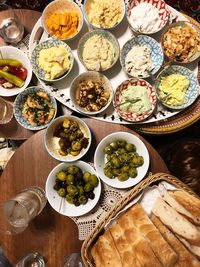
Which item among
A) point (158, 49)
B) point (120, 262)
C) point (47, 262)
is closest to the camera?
point (120, 262)

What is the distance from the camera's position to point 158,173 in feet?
7.33

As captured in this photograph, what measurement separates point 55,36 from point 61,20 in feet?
0.40

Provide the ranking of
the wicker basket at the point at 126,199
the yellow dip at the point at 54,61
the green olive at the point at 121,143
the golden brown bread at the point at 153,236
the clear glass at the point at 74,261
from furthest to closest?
the yellow dip at the point at 54,61 → the green olive at the point at 121,143 → the clear glass at the point at 74,261 → the wicker basket at the point at 126,199 → the golden brown bread at the point at 153,236

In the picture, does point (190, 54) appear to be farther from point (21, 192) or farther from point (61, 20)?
point (21, 192)

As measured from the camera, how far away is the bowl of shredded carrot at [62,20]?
2.63m

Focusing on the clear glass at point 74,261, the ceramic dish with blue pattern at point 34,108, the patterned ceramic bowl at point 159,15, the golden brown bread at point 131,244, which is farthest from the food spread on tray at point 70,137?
the patterned ceramic bowl at point 159,15

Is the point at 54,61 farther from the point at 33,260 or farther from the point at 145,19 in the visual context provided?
the point at 33,260

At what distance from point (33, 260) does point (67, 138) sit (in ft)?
2.69

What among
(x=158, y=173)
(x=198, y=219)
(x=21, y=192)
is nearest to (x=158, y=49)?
(x=158, y=173)

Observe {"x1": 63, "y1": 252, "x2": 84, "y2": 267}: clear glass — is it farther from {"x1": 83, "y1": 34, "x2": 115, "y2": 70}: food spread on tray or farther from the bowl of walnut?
{"x1": 83, "y1": 34, "x2": 115, "y2": 70}: food spread on tray

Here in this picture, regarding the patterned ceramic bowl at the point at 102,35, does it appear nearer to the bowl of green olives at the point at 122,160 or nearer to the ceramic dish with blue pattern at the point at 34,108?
the ceramic dish with blue pattern at the point at 34,108

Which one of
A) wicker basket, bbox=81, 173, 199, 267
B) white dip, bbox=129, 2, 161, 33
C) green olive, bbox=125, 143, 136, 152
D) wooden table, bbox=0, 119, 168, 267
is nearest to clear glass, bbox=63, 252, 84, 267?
wooden table, bbox=0, 119, 168, 267

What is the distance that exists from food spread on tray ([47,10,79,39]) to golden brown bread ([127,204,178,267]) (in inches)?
51.0

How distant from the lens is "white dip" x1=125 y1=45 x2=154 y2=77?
101 inches
